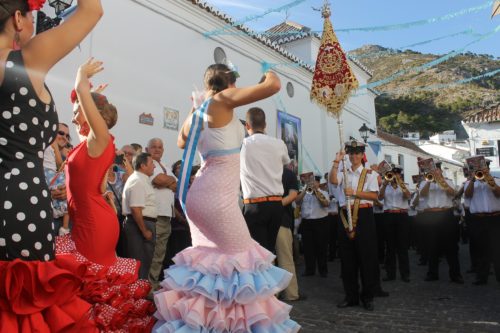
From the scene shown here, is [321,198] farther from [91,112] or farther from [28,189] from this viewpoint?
[28,189]

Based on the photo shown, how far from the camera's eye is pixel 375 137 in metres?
24.0

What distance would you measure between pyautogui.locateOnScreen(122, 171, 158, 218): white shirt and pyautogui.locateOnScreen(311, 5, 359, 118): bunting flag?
2870 mm

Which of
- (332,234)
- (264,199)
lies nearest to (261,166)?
(264,199)

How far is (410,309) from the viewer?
5.42 m

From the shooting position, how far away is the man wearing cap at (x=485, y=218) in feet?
23.6

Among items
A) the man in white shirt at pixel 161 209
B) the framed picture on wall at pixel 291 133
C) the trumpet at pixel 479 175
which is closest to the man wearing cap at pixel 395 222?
the trumpet at pixel 479 175

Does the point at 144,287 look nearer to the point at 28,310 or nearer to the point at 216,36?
the point at 28,310

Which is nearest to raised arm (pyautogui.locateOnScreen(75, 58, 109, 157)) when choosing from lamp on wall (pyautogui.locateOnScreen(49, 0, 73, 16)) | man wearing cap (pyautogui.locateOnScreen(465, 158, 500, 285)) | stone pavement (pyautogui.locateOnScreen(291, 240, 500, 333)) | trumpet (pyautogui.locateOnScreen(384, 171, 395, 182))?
stone pavement (pyautogui.locateOnScreen(291, 240, 500, 333))

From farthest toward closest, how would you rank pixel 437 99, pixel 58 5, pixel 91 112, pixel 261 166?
pixel 437 99 < pixel 58 5 < pixel 261 166 < pixel 91 112

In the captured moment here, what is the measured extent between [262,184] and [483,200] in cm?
455

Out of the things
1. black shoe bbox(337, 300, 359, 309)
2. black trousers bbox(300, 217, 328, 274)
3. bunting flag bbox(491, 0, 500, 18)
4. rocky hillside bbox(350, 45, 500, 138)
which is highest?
rocky hillside bbox(350, 45, 500, 138)

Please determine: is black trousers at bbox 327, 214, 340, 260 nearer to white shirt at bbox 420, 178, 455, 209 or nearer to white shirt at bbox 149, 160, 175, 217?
white shirt at bbox 420, 178, 455, 209

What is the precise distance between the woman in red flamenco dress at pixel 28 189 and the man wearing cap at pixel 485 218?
703 centimetres

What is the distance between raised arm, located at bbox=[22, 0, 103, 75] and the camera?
5.86ft
